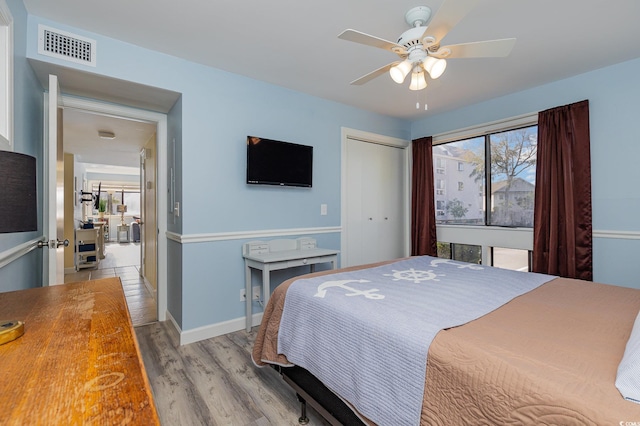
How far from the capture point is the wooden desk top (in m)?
0.56

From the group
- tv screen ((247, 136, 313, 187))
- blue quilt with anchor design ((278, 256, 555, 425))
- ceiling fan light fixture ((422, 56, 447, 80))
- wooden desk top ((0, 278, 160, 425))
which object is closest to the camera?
wooden desk top ((0, 278, 160, 425))

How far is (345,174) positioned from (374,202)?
2.27ft

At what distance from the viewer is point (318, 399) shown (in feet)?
4.94

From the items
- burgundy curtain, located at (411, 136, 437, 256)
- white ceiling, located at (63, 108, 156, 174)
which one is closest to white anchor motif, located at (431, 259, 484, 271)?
burgundy curtain, located at (411, 136, 437, 256)

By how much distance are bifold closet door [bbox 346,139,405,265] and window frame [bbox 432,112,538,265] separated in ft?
2.00

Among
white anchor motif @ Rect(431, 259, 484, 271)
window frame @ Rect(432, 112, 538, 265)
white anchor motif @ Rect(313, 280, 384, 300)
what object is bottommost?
white anchor motif @ Rect(313, 280, 384, 300)

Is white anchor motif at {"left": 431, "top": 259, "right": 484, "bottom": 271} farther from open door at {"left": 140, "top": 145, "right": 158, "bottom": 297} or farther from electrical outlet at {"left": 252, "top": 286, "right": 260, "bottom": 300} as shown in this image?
open door at {"left": 140, "top": 145, "right": 158, "bottom": 297}

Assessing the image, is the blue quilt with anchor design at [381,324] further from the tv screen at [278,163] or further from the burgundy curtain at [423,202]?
the burgundy curtain at [423,202]

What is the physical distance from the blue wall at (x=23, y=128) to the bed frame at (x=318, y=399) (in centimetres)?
154

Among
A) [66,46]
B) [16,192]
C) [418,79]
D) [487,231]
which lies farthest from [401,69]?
[487,231]

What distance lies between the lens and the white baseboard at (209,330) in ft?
8.70

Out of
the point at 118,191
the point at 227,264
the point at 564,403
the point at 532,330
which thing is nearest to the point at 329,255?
the point at 227,264

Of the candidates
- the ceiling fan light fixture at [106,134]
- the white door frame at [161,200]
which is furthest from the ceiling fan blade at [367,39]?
the ceiling fan light fixture at [106,134]

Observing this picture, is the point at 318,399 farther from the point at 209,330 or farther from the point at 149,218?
the point at 149,218
